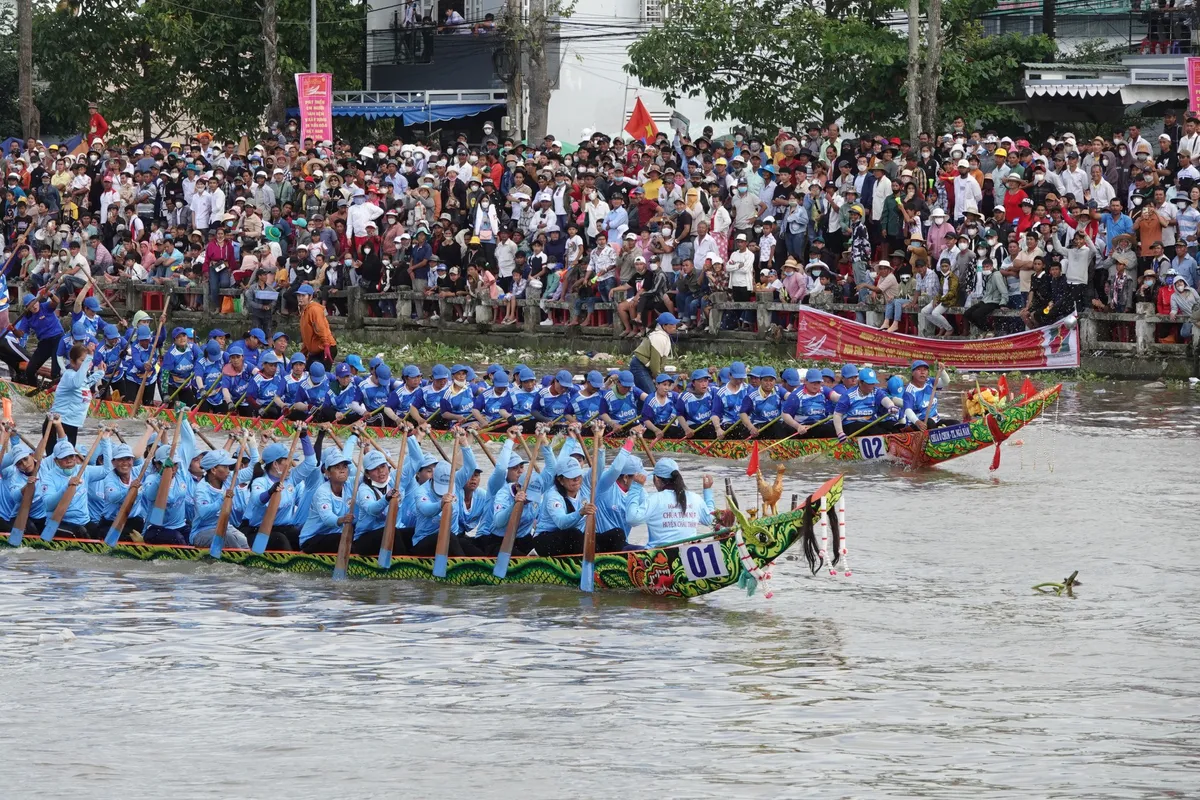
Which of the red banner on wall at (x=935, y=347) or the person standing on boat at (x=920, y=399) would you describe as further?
the red banner on wall at (x=935, y=347)

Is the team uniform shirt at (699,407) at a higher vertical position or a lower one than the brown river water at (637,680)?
higher

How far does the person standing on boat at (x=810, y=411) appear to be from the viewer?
18469 mm

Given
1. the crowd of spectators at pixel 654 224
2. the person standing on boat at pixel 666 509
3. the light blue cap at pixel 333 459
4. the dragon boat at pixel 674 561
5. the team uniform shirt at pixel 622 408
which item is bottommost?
the dragon boat at pixel 674 561

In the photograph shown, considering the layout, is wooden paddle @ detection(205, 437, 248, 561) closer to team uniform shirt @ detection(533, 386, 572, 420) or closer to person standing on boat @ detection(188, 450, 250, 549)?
person standing on boat @ detection(188, 450, 250, 549)

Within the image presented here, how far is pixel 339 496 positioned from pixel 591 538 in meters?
2.30

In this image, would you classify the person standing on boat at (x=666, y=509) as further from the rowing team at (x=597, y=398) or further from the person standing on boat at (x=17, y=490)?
the person standing on boat at (x=17, y=490)

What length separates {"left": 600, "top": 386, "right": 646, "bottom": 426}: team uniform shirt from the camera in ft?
61.9

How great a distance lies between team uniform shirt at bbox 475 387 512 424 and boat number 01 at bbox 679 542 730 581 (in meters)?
6.71

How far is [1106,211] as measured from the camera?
2116 centimetres

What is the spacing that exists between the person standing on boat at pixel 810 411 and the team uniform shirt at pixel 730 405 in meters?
0.46

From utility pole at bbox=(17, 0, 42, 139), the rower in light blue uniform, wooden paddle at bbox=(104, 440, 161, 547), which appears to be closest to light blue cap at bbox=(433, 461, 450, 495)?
the rower in light blue uniform

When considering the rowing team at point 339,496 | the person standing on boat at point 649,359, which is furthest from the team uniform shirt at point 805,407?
the rowing team at point 339,496

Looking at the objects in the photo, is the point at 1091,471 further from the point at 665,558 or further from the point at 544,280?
the point at 544,280

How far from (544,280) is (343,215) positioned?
3313 millimetres
